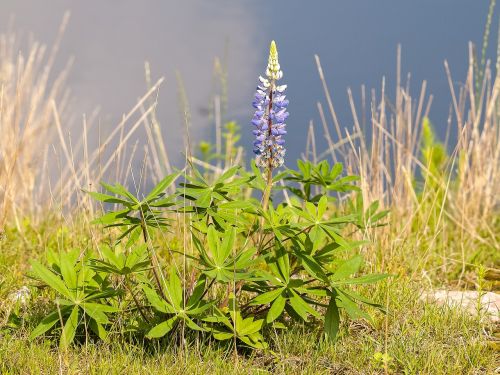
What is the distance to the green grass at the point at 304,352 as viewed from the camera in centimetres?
247

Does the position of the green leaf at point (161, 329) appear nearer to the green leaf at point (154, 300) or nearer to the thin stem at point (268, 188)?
the green leaf at point (154, 300)

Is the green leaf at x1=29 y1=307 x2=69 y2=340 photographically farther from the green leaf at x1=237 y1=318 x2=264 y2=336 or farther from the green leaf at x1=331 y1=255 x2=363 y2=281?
the green leaf at x1=331 y1=255 x2=363 y2=281

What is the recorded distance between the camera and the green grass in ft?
8.09

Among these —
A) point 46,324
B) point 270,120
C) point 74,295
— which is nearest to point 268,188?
point 270,120

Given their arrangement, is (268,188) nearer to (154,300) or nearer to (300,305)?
(300,305)

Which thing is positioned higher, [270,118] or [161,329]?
[270,118]

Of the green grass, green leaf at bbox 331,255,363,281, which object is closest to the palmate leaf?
the green grass

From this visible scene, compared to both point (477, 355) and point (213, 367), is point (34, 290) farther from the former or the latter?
point (477, 355)


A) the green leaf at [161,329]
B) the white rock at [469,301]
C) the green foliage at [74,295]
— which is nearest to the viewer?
the green leaf at [161,329]

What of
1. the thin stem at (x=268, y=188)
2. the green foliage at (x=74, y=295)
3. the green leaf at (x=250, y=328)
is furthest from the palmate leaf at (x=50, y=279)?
the thin stem at (x=268, y=188)

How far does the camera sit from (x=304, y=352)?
2.66 m

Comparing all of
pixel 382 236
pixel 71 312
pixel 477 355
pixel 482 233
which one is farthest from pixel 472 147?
pixel 71 312

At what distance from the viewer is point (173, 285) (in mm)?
2500

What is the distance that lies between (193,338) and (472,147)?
10.7 ft
